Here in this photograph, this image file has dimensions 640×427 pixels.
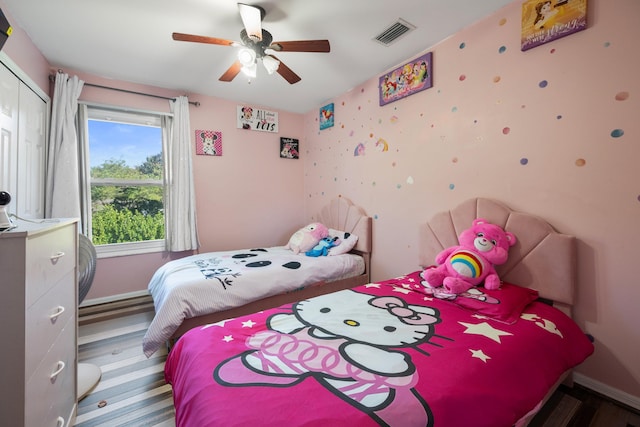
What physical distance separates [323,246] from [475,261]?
5.25ft

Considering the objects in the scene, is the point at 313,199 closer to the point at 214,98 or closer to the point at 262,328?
the point at 214,98

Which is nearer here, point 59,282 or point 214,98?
point 59,282

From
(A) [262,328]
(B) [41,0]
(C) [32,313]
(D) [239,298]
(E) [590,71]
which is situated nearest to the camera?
(C) [32,313]

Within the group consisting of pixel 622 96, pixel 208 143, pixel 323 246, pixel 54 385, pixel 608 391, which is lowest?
pixel 608 391

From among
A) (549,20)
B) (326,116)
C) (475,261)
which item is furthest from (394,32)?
(475,261)

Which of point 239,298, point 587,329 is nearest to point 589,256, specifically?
point 587,329

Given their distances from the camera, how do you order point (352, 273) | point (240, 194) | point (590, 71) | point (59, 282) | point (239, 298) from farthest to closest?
point (240, 194)
point (352, 273)
point (239, 298)
point (590, 71)
point (59, 282)

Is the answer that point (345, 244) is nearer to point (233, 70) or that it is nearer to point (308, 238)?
point (308, 238)

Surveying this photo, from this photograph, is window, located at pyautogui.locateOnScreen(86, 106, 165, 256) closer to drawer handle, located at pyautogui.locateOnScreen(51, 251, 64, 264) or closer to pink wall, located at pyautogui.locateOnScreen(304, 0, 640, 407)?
drawer handle, located at pyautogui.locateOnScreen(51, 251, 64, 264)

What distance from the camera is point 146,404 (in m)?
1.55

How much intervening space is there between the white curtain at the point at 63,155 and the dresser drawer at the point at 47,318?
5.29 ft

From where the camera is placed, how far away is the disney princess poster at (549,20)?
1.48 metres

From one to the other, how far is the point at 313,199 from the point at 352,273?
143 centimetres

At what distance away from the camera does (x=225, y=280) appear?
211 cm
